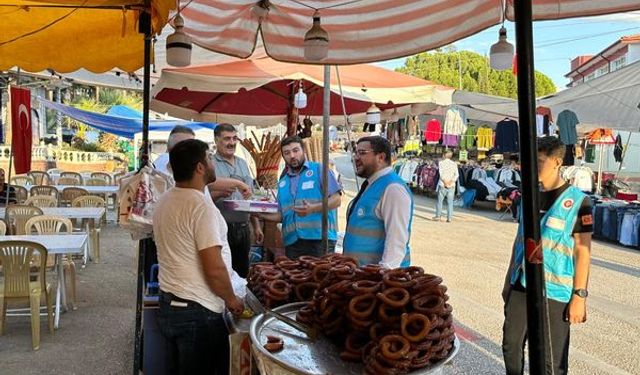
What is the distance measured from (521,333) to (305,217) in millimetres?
2091

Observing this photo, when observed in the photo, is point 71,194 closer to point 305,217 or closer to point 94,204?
point 94,204

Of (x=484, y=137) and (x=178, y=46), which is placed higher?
(x=484, y=137)

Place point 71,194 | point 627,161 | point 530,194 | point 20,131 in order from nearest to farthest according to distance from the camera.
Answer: point 530,194, point 20,131, point 71,194, point 627,161

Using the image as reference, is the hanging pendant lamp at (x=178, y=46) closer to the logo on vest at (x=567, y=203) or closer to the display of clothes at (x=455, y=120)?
the logo on vest at (x=567, y=203)

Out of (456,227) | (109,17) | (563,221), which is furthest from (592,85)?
(109,17)

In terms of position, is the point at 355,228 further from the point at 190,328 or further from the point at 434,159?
the point at 434,159

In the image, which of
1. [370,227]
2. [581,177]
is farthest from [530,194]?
[581,177]

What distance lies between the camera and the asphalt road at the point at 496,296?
4.95m

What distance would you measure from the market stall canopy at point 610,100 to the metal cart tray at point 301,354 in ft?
29.7

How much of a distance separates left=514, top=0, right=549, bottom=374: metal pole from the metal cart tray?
1.87 feet

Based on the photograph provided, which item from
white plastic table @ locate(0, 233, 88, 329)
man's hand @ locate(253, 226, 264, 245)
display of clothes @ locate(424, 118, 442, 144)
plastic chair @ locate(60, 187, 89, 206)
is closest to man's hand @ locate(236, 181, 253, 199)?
man's hand @ locate(253, 226, 264, 245)

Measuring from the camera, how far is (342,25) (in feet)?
12.0

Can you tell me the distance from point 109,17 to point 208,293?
8.80 ft

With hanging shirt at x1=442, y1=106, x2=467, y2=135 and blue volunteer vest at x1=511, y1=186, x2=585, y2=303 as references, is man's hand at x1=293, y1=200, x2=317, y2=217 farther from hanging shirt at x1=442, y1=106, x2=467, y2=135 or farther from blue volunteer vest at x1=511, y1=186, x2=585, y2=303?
hanging shirt at x1=442, y1=106, x2=467, y2=135
